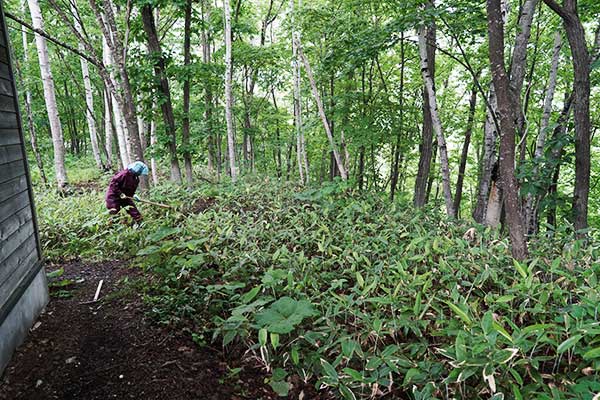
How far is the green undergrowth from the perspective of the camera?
86.1 inches

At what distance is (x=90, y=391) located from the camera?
2.38 metres

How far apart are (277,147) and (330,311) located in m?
15.4

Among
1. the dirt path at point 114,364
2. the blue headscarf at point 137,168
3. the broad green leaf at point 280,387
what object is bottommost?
the broad green leaf at point 280,387

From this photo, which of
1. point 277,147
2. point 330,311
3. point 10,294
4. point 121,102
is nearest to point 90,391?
point 10,294

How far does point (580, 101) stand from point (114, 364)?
587 centimetres

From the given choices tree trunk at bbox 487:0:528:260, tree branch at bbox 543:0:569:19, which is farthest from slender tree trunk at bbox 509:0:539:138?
tree trunk at bbox 487:0:528:260

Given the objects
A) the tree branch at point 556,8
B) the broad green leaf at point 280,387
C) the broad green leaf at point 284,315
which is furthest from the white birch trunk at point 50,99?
the tree branch at point 556,8

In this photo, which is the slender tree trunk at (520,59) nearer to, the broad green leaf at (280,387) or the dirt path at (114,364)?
the broad green leaf at (280,387)

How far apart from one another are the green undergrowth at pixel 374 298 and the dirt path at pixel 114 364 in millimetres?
207

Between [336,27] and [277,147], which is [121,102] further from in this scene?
[277,147]

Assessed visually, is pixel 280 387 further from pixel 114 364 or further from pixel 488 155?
pixel 488 155

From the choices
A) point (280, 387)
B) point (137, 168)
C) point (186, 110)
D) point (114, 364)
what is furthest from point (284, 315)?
point (186, 110)

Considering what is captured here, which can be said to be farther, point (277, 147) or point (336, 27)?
point (277, 147)

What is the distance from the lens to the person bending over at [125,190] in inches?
246
